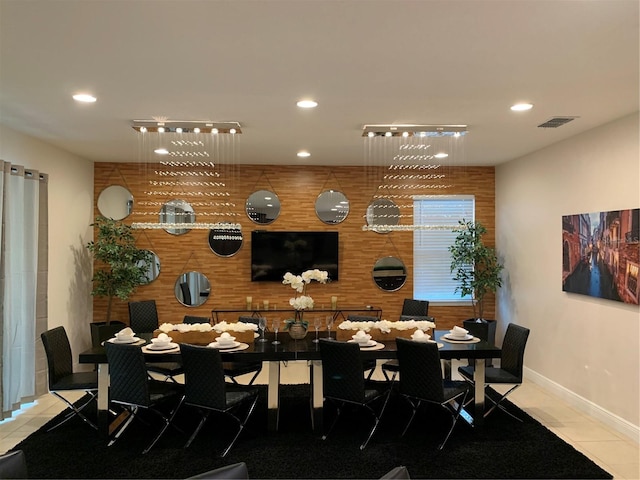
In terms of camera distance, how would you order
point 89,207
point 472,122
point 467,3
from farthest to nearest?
point 89,207
point 472,122
point 467,3

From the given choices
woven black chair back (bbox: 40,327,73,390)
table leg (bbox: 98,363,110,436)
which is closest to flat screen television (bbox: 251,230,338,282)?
woven black chair back (bbox: 40,327,73,390)

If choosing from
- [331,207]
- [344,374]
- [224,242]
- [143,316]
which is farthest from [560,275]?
[143,316]

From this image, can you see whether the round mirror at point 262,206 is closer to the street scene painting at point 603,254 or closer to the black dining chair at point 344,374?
the black dining chair at point 344,374

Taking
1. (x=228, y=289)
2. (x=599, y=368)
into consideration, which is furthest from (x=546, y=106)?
(x=228, y=289)

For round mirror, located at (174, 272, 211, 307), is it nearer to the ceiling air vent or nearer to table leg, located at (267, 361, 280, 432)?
table leg, located at (267, 361, 280, 432)

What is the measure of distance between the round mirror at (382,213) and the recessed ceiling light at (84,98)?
4.26m

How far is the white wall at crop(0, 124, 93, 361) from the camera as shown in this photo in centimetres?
554

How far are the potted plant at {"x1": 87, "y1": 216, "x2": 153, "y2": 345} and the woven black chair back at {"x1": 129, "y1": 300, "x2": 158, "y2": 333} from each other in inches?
6.9

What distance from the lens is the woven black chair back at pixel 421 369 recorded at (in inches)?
151

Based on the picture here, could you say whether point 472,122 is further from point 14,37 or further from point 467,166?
point 14,37

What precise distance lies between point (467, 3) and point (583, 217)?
3459 millimetres

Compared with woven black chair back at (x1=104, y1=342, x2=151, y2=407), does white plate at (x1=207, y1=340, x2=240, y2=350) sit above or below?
above

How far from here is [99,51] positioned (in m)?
2.98

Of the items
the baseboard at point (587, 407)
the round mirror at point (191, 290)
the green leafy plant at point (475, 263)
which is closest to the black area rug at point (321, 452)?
the baseboard at point (587, 407)
